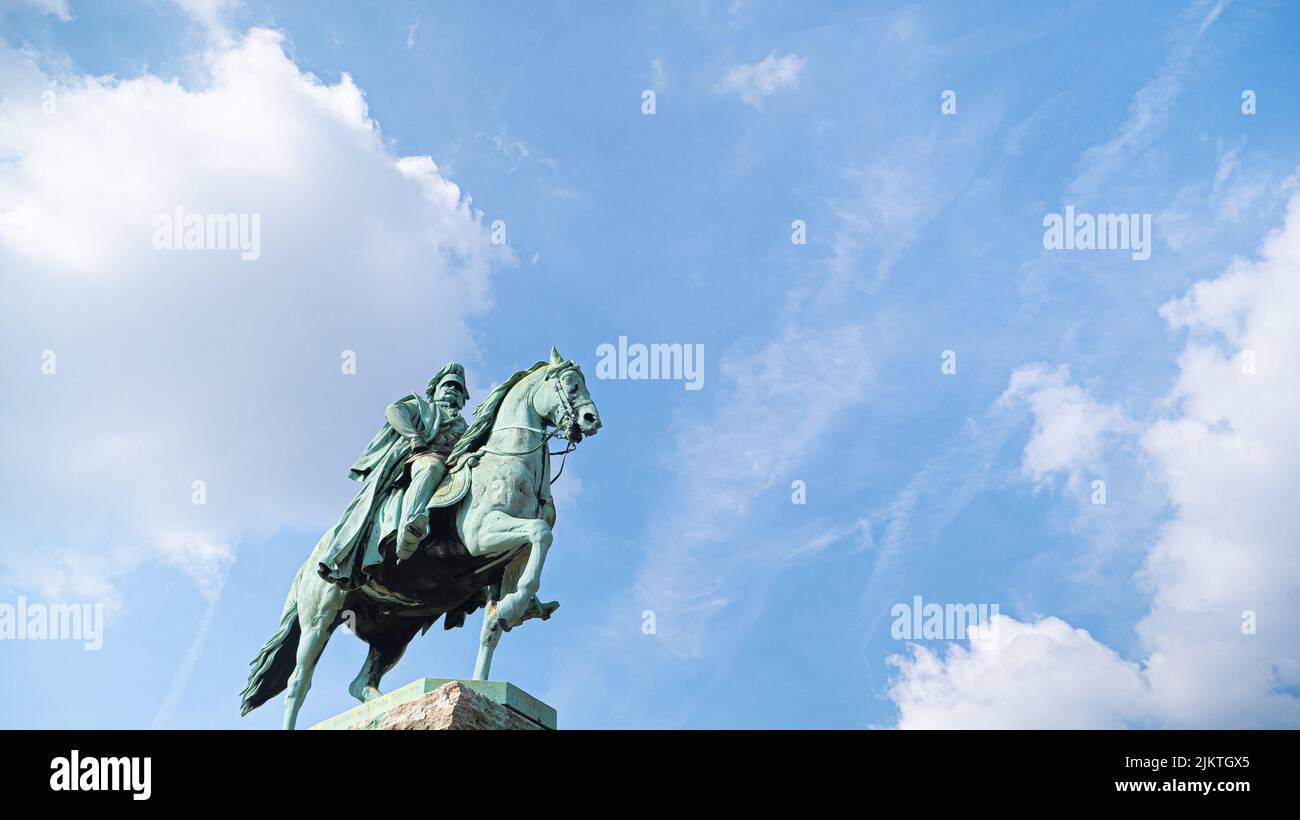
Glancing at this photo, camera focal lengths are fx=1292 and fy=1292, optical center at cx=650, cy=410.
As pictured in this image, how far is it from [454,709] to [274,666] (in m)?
4.56

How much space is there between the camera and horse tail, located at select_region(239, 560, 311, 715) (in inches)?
667

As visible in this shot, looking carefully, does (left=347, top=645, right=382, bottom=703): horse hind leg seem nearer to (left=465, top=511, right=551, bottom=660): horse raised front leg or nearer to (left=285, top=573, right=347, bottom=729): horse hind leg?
(left=285, top=573, right=347, bottom=729): horse hind leg

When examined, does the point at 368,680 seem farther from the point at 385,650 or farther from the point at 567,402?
the point at 567,402

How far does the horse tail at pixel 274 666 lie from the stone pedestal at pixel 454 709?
2249 millimetres

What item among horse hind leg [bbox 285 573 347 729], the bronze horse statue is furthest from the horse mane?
horse hind leg [bbox 285 573 347 729]

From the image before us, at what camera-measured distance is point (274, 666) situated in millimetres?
16984

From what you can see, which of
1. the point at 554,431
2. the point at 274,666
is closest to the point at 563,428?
the point at 554,431

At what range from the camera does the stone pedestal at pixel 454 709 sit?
13.6 metres

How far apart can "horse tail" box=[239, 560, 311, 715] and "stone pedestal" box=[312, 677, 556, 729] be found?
2249 mm

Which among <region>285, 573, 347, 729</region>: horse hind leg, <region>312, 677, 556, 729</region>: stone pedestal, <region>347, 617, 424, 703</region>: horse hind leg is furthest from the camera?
<region>347, 617, 424, 703</region>: horse hind leg
